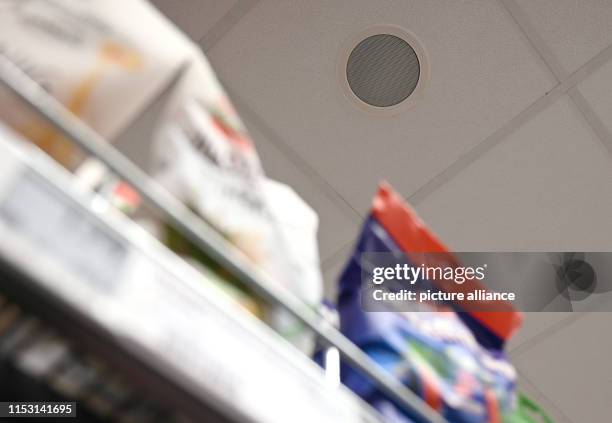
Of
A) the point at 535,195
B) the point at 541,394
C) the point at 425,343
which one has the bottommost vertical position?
the point at 425,343

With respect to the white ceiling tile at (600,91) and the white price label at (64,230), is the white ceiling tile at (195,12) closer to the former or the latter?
the white ceiling tile at (600,91)

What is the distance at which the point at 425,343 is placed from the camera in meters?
0.68

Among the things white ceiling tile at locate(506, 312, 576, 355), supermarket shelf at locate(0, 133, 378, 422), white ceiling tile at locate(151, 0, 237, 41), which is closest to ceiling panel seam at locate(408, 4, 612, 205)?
white ceiling tile at locate(506, 312, 576, 355)

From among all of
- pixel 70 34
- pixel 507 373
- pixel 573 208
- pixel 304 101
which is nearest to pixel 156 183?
pixel 70 34

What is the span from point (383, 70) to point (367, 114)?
11cm

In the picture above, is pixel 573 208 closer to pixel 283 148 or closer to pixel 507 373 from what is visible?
pixel 283 148

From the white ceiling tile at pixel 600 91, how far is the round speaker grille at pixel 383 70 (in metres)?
0.41

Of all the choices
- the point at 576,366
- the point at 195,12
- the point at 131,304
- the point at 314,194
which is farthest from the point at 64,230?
the point at 576,366

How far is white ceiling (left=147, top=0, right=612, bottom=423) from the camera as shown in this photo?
1649 millimetres

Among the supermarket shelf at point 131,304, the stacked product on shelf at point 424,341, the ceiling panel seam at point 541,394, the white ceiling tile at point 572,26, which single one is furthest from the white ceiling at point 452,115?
the supermarket shelf at point 131,304

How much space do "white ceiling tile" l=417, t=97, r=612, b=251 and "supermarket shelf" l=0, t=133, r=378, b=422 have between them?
57.0 inches

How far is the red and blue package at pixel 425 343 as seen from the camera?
644mm

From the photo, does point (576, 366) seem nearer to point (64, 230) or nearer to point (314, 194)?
point (314, 194)

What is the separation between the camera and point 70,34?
0.53 meters
